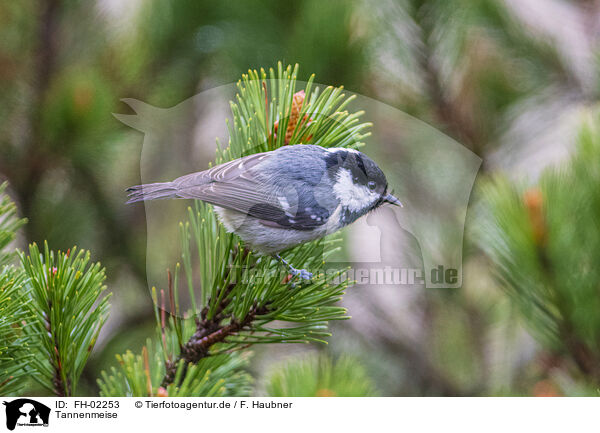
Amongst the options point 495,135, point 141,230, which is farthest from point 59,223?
point 495,135

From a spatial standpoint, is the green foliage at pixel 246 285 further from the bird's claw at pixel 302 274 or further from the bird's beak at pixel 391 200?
the bird's beak at pixel 391 200

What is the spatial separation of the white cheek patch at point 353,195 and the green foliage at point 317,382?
203 millimetres

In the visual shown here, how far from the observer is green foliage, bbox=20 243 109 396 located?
0.45m

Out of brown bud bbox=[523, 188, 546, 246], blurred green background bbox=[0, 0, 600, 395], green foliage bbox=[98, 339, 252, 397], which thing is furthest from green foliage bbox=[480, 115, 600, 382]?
green foliage bbox=[98, 339, 252, 397]

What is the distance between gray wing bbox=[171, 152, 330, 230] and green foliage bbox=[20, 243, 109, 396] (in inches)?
6.6

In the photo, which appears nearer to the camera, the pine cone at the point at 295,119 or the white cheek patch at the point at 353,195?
the pine cone at the point at 295,119

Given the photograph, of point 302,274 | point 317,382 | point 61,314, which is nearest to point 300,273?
point 302,274

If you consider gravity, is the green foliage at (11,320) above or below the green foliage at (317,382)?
above

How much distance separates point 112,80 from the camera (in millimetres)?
A: 746

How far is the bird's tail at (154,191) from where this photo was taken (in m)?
0.61

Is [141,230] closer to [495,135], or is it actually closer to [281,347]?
[281,347]
